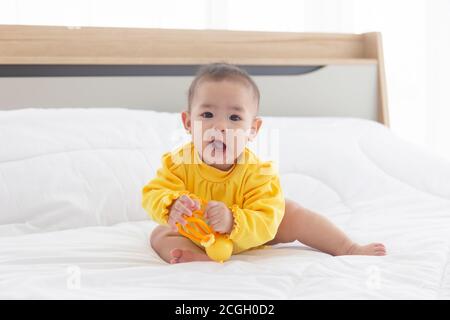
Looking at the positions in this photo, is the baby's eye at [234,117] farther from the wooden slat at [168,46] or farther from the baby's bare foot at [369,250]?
the wooden slat at [168,46]

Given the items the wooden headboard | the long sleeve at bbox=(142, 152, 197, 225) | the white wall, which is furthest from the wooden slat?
the long sleeve at bbox=(142, 152, 197, 225)

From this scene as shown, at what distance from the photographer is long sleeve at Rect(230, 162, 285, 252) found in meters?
1.12

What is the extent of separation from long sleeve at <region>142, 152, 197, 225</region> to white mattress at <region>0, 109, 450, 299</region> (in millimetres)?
87

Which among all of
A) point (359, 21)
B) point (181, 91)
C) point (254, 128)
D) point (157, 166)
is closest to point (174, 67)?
point (181, 91)

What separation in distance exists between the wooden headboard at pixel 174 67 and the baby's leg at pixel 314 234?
877 millimetres

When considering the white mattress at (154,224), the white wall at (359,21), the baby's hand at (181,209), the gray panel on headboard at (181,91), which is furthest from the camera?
the white wall at (359,21)

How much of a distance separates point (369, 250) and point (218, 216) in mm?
301

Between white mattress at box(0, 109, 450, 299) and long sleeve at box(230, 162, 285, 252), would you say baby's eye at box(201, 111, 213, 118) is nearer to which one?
long sleeve at box(230, 162, 285, 252)

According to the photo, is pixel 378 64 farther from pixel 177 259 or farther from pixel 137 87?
pixel 177 259

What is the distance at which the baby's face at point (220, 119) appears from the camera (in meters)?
1.17

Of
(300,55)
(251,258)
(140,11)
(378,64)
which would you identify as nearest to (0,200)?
(251,258)

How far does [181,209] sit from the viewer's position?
109cm

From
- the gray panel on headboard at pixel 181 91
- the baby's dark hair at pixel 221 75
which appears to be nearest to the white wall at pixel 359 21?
the gray panel on headboard at pixel 181 91

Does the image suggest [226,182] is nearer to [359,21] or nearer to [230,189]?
[230,189]
